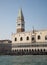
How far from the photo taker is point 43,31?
62406 mm

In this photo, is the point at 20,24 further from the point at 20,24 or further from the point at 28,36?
the point at 28,36

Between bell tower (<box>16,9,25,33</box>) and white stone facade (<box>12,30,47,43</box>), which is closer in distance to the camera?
white stone facade (<box>12,30,47,43</box>)

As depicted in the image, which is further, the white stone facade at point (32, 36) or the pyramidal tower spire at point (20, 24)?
the pyramidal tower spire at point (20, 24)

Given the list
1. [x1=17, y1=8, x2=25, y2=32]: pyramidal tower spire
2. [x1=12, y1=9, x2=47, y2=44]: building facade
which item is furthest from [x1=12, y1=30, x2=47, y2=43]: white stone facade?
[x1=17, y1=8, x2=25, y2=32]: pyramidal tower spire

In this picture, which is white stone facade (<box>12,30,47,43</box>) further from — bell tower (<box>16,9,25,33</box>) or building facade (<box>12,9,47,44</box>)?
bell tower (<box>16,9,25,33</box>)

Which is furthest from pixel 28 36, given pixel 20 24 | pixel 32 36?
pixel 20 24

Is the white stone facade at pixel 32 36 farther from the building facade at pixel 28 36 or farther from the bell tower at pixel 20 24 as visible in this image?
the bell tower at pixel 20 24

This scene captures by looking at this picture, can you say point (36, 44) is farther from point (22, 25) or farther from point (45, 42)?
point (22, 25)

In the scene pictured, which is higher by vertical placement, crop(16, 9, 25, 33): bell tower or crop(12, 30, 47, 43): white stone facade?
crop(16, 9, 25, 33): bell tower

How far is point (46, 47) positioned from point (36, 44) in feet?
10.9

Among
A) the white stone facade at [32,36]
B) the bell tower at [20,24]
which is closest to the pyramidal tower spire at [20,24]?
the bell tower at [20,24]

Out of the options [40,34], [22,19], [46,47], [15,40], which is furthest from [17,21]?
[46,47]

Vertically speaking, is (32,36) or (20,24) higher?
(20,24)

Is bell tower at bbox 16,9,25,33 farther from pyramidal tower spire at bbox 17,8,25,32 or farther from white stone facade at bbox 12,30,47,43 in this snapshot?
white stone facade at bbox 12,30,47,43
